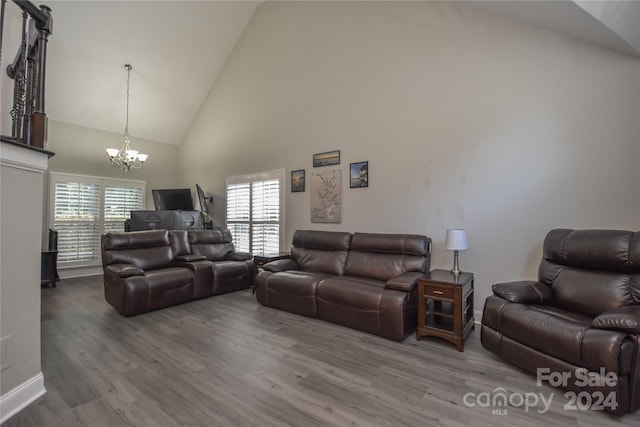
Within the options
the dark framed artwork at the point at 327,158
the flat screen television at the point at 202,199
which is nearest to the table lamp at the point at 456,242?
the dark framed artwork at the point at 327,158

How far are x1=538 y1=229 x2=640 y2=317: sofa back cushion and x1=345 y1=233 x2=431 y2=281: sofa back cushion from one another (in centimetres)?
118

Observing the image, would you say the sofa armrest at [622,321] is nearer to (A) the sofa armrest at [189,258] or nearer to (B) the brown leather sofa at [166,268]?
(B) the brown leather sofa at [166,268]

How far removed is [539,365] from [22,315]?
11.8 ft

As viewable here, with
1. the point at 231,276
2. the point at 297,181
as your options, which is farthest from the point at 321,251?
the point at 231,276

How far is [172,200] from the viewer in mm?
6312

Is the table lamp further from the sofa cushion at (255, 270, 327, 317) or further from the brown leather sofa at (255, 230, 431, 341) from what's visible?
the sofa cushion at (255, 270, 327, 317)

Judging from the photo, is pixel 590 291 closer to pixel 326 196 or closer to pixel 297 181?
pixel 326 196

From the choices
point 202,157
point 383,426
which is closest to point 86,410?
point 383,426

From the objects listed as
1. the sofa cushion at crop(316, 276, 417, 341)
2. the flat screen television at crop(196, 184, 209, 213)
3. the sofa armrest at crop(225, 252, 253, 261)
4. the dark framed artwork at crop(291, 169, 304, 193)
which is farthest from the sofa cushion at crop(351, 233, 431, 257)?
the flat screen television at crop(196, 184, 209, 213)

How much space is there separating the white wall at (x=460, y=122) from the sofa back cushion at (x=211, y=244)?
47.6 inches

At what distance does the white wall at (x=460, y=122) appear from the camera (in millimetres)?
2750

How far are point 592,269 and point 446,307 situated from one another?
130 centimetres

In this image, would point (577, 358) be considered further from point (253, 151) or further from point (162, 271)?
point (253, 151)

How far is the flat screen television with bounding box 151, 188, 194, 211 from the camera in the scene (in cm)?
618
